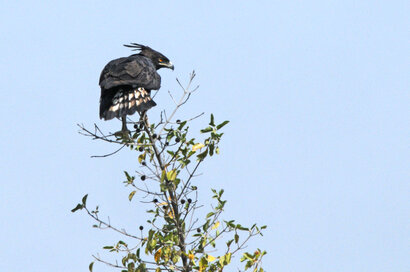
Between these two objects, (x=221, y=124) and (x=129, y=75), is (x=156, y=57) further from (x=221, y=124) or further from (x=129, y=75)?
(x=221, y=124)

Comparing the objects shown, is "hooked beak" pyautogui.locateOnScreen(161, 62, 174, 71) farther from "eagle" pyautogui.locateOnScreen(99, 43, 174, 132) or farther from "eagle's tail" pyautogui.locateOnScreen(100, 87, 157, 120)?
"eagle's tail" pyautogui.locateOnScreen(100, 87, 157, 120)

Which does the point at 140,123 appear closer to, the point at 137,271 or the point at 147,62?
the point at 137,271

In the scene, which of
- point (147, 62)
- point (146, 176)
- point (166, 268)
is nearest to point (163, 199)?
point (146, 176)

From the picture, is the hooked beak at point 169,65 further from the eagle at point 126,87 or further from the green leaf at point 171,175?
the green leaf at point 171,175

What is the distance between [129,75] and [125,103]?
77 cm

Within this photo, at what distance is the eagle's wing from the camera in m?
8.70

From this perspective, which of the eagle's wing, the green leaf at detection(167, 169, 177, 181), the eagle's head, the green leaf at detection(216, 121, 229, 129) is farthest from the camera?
the eagle's head

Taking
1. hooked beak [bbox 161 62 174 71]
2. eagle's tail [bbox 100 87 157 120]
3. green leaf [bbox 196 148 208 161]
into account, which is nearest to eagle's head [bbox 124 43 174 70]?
hooked beak [bbox 161 62 174 71]

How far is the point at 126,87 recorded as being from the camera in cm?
871

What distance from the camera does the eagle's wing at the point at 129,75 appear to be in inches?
343

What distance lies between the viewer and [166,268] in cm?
646

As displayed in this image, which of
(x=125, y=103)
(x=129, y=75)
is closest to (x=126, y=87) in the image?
(x=129, y=75)

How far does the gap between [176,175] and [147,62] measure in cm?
380

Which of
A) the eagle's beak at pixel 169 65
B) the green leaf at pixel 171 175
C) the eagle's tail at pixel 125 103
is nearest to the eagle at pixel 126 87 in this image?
the eagle's tail at pixel 125 103
